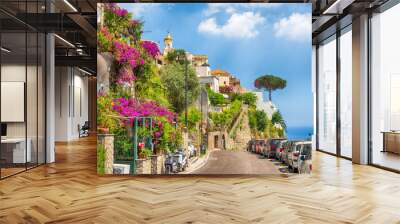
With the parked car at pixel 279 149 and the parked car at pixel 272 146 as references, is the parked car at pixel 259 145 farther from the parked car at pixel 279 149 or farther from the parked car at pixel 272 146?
the parked car at pixel 279 149

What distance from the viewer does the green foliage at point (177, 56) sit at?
21.3ft

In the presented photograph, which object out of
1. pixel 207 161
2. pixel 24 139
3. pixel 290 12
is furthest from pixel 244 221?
pixel 24 139

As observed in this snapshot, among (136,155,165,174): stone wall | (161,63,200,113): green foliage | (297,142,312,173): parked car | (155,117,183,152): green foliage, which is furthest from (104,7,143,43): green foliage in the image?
(297,142,312,173): parked car

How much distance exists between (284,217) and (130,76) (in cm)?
358

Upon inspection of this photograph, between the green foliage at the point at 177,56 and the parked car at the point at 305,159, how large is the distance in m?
2.47

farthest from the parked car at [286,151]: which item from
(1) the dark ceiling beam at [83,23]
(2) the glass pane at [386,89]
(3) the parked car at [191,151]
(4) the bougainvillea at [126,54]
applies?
(1) the dark ceiling beam at [83,23]

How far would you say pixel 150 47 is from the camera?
648 cm

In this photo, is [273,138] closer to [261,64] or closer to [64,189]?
[261,64]

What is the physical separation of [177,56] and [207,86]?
71 centimetres

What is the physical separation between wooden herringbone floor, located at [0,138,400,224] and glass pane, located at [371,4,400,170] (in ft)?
2.09

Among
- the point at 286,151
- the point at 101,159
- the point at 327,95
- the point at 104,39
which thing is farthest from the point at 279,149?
the point at 327,95

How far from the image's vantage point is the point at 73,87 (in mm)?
16375

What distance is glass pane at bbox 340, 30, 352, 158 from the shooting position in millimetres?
8883

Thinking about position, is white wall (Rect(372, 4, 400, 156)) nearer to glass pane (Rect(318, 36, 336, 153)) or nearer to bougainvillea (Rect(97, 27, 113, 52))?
glass pane (Rect(318, 36, 336, 153))
